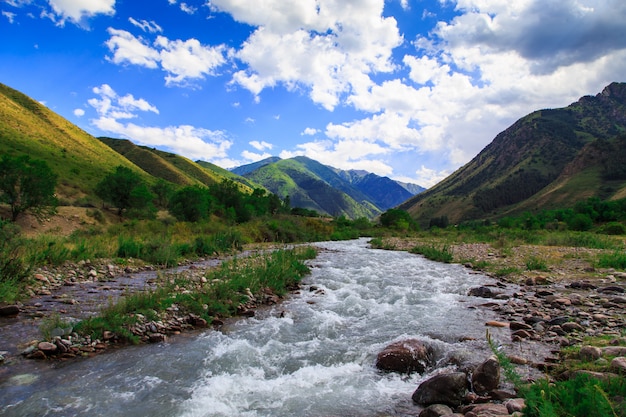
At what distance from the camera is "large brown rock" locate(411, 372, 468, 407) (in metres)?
5.54

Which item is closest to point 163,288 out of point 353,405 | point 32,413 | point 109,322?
point 109,322

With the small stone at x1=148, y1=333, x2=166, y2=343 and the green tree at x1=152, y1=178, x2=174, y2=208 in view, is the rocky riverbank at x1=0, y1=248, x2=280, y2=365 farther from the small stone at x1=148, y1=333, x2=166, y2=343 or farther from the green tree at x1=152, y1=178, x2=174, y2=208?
the green tree at x1=152, y1=178, x2=174, y2=208

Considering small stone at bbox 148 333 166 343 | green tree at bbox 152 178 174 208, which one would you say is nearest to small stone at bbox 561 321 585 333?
small stone at bbox 148 333 166 343

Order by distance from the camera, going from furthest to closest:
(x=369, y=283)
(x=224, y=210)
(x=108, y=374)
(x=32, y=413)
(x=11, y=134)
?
(x=11, y=134)
(x=224, y=210)
(x=369, y=283)
(x=108, y=374)
(x=32, y=413)

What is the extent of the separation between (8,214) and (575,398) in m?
40.3

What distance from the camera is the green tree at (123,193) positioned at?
46250mm

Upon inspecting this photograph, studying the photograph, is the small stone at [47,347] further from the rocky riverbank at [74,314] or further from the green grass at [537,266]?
the green grass at [537,266]

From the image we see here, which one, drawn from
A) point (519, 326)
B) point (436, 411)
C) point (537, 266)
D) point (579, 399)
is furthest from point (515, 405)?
point (537, 266)

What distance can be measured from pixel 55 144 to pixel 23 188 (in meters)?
54.2

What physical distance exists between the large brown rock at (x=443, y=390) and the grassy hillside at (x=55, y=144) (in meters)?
58.5

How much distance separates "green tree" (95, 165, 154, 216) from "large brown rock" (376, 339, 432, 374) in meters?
46.8

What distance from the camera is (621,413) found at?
12.1ft

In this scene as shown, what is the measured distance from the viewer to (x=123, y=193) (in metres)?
46.9

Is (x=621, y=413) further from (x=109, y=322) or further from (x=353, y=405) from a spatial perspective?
(x=109, y=322)
